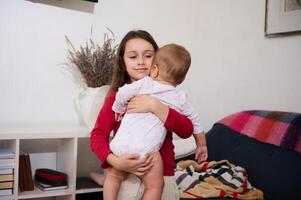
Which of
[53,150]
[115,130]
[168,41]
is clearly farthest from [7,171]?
[168,41]

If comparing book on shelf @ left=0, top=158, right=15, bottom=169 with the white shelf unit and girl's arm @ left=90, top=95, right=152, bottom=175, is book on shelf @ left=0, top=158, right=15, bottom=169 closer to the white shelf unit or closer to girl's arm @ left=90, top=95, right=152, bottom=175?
the white shelf unit

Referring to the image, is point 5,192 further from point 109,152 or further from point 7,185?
point 109,152

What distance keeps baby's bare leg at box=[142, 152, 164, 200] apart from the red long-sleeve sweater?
83 millimetres

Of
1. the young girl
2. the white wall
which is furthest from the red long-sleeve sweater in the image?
the white wall

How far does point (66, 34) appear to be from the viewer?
2.25m

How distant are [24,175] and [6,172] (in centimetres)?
15

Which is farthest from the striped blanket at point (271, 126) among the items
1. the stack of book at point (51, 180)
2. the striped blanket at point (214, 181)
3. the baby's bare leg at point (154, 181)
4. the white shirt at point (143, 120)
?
the stack of book at point (51, 180)

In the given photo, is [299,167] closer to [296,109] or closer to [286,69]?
[296,109]

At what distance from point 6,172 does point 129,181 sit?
0.81 metres

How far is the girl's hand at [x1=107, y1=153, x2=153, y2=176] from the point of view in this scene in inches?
46.5

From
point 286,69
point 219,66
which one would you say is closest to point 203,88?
point 219,66

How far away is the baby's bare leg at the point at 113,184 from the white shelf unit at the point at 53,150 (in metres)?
0.69

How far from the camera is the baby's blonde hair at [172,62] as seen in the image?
126 cm

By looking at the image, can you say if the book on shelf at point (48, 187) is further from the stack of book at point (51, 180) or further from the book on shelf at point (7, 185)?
the book on shelf at point (7, 185)
